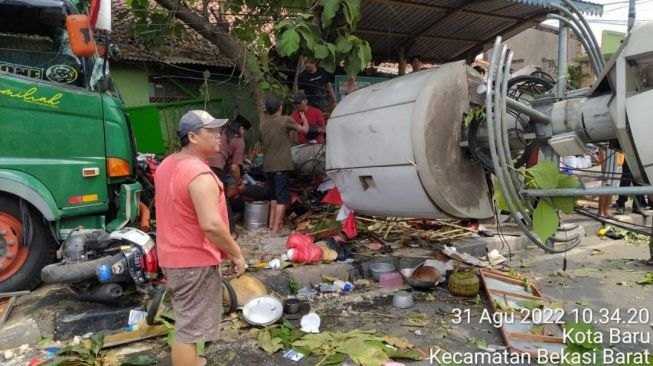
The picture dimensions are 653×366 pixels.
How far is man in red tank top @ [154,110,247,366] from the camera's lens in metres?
2.84

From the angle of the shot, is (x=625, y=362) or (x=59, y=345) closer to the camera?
(x=625, y=362)

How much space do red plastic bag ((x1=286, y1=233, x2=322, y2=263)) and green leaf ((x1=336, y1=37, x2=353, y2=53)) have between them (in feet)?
7.24

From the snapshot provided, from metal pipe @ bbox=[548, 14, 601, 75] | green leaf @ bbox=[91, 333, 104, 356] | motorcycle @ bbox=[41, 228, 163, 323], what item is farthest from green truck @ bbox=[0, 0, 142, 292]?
metal pipe @ bbox=[548, 14, 601, 75]

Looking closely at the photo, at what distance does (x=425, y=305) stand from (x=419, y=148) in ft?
5.21

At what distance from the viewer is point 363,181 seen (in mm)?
4660

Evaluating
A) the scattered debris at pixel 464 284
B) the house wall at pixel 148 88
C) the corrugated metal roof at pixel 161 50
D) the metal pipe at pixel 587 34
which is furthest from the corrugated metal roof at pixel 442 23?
the scattered debris at pixel 464 284

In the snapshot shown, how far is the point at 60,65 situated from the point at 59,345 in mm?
2573

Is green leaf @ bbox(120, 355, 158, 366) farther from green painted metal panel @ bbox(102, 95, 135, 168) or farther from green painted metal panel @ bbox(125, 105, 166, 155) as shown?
green painted metal panel @ bbox(125, 105, 166, 155)

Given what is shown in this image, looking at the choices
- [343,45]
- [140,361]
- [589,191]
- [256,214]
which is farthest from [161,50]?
[589,191]

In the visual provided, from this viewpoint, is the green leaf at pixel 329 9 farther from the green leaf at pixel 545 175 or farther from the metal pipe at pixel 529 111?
the green leaf at pixel 545 175

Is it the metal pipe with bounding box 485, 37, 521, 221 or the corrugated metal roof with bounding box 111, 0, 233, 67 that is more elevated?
the corrugated metal roof with bounding box 111, 0, 233, 67

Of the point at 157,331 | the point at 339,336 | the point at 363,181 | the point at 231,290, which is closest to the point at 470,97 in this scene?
the point at 363,181

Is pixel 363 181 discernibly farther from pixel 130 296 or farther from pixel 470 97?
pixel 130 296

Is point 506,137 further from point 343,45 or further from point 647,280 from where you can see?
point 647,280
